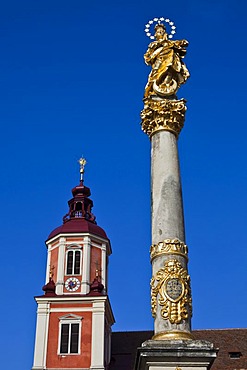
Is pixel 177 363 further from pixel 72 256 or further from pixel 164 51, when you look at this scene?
pixel 72 256

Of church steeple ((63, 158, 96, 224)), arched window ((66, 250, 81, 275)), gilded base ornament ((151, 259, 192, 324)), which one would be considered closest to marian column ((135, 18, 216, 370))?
gilded base ornament ((151, 259, 192, 324))

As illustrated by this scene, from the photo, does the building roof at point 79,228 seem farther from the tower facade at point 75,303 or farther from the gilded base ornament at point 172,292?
the gilded base ornament at point 172,292

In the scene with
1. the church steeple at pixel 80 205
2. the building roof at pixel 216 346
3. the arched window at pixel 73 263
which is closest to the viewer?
the building roof at pixel 216 346

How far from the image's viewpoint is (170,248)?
11.6 m

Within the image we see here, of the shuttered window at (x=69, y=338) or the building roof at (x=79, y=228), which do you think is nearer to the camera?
the shuttered window at (x=69, y=338)

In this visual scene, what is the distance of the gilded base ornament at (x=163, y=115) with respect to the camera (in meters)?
13.1

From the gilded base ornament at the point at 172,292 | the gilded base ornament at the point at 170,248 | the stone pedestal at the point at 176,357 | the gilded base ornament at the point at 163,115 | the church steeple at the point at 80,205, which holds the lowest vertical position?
the stone pedestal at the point at 176,357

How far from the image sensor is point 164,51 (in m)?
13.9

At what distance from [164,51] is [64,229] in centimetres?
2628

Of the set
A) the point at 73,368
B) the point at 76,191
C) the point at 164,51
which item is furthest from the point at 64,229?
the point at 164,51

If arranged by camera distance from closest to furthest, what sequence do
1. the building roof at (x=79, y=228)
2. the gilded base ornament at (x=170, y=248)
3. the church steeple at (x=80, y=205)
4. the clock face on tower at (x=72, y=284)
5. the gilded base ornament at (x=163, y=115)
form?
the gilded base ornament at (x=170, y=248)
the gilded base ornament at (x=163, y=115)
the clock face on tower at (x=72, y=284)
the building roof at (x=79, y=228)
the church steeple at (x=80, y=205)

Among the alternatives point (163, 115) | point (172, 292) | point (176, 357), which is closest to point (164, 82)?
point (163, 115)

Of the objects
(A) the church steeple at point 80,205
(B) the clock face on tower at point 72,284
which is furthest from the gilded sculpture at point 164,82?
(A) the church steeple at point 80,205

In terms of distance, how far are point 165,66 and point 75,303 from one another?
25.1 m
